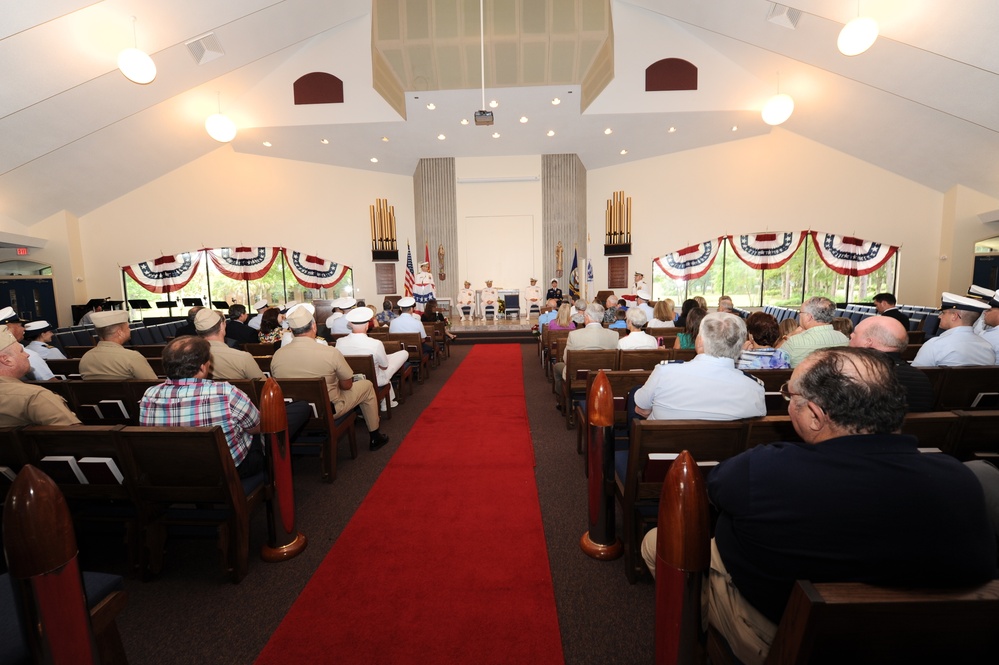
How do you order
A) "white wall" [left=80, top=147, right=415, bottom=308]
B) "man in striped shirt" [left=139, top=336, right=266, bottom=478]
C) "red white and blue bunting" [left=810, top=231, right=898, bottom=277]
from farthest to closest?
1. "white wall" [left=80, top=147, right=415, bottom=308]
2. "red white and blue bunting" [left=810, top=231, right=898, bottom=277]
3. "man in striped shirt" [left=139, top=336, right=266, bottom=478]

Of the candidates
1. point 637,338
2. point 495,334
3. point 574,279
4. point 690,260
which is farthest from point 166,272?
point 690,260

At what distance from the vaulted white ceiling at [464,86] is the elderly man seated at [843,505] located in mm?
7805

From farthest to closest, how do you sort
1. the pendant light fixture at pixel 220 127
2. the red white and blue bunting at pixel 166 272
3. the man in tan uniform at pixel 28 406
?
the red white and blue bunting at pixel 166 272
the pendant light fixture at pixel 220 127
the man in tan uniform at pixel 28 406

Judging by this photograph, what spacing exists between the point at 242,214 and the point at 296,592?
1284 centimetres

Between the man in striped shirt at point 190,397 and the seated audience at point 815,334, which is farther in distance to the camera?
the seated audience at point 815,334

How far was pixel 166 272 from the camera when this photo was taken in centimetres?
1241

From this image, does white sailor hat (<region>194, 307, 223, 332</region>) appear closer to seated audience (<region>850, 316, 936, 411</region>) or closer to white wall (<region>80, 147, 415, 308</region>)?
seated audience (<region>850, 316, 936, 411</region>)

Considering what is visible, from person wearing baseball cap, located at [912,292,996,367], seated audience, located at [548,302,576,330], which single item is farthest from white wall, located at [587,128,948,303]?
person wearing baseball cap, located at [912,292,996,367]

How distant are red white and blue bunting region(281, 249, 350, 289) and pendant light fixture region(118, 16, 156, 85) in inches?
263

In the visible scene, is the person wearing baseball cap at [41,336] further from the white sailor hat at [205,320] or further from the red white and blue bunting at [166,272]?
the red white and blue bunting at [166,272]

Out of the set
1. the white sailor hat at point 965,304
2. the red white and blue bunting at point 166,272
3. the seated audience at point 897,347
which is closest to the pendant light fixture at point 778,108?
the white sailor hat at point 965,304

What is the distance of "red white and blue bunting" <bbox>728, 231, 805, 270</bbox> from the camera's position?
1175 cm

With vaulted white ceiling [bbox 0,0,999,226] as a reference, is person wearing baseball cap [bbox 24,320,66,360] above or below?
below

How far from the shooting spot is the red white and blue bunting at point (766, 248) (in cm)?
1175
